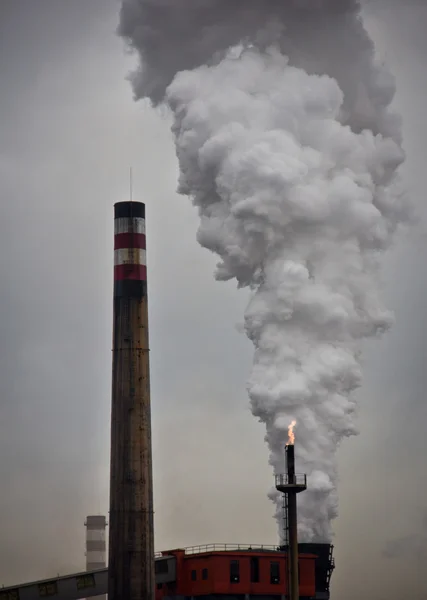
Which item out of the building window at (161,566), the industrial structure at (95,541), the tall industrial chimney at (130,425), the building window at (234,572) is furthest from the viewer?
the industrial structure at (95,541)

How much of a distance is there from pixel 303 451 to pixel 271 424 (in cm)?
234

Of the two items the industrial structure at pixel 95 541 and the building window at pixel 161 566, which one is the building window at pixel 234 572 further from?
the industrial structure at pixel 95 541

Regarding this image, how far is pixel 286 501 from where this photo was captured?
63406 millimetres

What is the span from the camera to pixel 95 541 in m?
141

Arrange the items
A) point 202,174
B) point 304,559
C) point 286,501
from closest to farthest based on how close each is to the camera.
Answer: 1. point 286,501
2. point 304,559
3. point 202,174

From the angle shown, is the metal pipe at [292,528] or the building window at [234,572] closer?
the metal pipe at [292,528]

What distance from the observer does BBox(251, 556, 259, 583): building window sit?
69.2 meters

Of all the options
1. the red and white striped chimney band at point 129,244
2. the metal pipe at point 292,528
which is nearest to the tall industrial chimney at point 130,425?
the red and white striped chimney band at point 129,244

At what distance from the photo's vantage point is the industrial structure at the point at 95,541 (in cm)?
14038

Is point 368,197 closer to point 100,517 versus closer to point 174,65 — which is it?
point 174,65

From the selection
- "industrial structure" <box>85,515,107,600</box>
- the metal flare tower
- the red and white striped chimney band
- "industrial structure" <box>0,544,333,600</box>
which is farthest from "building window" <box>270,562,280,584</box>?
"industrial structure" <box>85,515,107,600</box>

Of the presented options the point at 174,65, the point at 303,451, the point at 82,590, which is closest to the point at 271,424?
the point at 303,451

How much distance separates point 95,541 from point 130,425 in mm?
79130

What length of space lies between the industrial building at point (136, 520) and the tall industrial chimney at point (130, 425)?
0.16 feet
